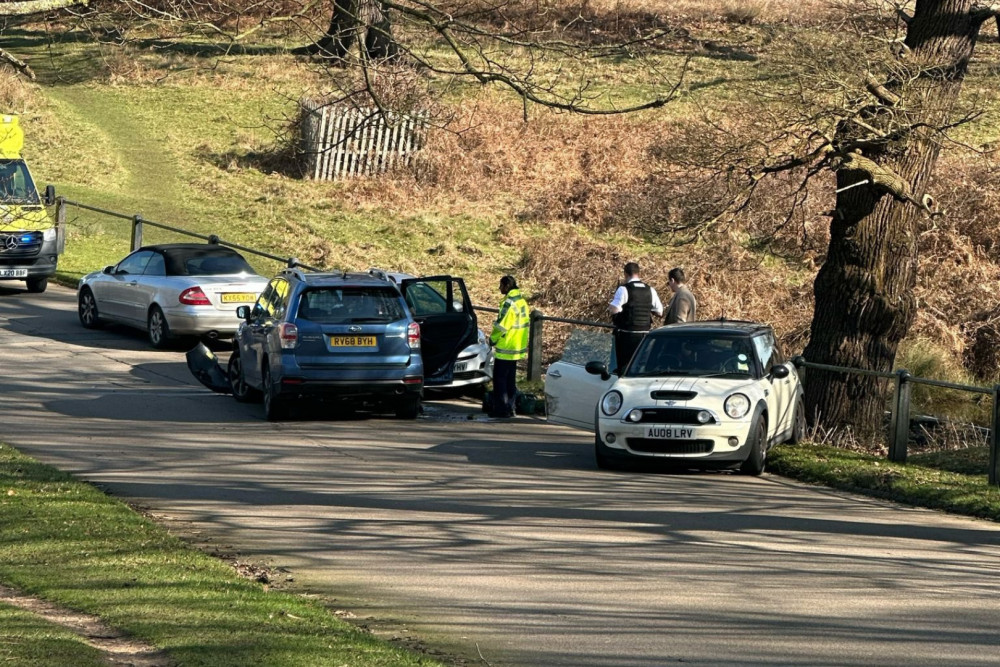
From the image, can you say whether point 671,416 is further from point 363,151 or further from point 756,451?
point 363,151

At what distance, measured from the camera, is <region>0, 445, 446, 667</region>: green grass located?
7.79 meters

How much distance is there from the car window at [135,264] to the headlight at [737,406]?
A: 1199 cm

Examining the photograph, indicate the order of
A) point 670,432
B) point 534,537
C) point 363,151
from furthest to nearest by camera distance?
point 363,151, point 670,432, point 534,537

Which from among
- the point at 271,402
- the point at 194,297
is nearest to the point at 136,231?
the point at 194,297

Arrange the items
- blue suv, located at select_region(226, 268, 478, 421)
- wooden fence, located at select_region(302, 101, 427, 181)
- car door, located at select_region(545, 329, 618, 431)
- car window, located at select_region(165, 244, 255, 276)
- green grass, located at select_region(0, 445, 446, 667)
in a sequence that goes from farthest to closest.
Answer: wooden fence, located at select_region(302, 101, 427, 181) < car window, located at select_region(165, 244, 255, 276) < blue suv, located at select_region(226, 268, 478, 421) < car door, located at select_region(545, 329, 618, 431) < green grass, located at select_region(0, 445, 446, 667)

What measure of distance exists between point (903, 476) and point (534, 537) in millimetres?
4881

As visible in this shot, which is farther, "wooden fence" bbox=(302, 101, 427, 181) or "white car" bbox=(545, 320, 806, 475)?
"wooden fence" bbox=(302, 101, 427, 181)

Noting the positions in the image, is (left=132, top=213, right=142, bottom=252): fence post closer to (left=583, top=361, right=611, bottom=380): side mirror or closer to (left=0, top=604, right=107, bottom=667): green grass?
(left=583, top=361, right=611, bottom=380): side mirror

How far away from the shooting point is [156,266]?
77.0 feet

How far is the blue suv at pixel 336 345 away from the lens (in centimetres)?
1722

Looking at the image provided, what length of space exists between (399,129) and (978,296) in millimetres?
17196

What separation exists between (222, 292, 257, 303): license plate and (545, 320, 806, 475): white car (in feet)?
23.5

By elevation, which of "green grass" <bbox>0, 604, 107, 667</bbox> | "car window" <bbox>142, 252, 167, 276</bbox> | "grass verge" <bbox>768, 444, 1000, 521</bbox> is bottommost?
"green grass" <bbox>0, 604, 107, 667</bbox>

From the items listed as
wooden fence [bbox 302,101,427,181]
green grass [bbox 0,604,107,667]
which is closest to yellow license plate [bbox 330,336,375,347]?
green grass [bbox 0,604,107,667]
